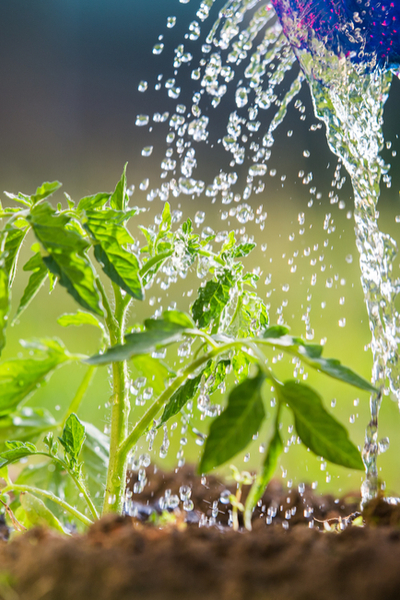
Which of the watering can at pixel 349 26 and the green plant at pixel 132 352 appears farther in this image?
the watering can at pixel 349 26

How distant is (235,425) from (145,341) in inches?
4.2

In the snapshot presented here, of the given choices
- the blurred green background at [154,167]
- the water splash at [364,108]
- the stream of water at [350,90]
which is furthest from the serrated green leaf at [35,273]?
the blurred green background at [154,167]

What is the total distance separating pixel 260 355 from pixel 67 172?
2.33m

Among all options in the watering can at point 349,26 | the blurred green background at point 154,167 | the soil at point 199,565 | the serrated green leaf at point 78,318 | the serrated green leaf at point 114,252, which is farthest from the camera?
the blurred green background at point 154,167

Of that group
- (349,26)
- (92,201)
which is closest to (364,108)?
(349,26)

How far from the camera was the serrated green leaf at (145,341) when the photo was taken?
411 mm

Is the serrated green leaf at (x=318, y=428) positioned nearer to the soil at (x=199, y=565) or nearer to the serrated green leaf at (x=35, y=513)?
the soil at (x=199, y=565)

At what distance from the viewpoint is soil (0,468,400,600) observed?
0.29 meters

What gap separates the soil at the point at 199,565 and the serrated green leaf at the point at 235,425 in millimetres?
63

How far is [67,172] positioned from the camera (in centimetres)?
253

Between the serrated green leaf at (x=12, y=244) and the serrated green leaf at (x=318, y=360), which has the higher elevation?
the serrated green leaf at (x=12, y=244)

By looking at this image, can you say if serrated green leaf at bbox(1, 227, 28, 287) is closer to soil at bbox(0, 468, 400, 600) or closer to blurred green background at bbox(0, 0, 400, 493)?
soil at bbox(0, 468, 400, 600)

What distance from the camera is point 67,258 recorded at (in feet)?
1.53

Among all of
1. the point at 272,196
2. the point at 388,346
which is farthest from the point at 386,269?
the point at 272,196
